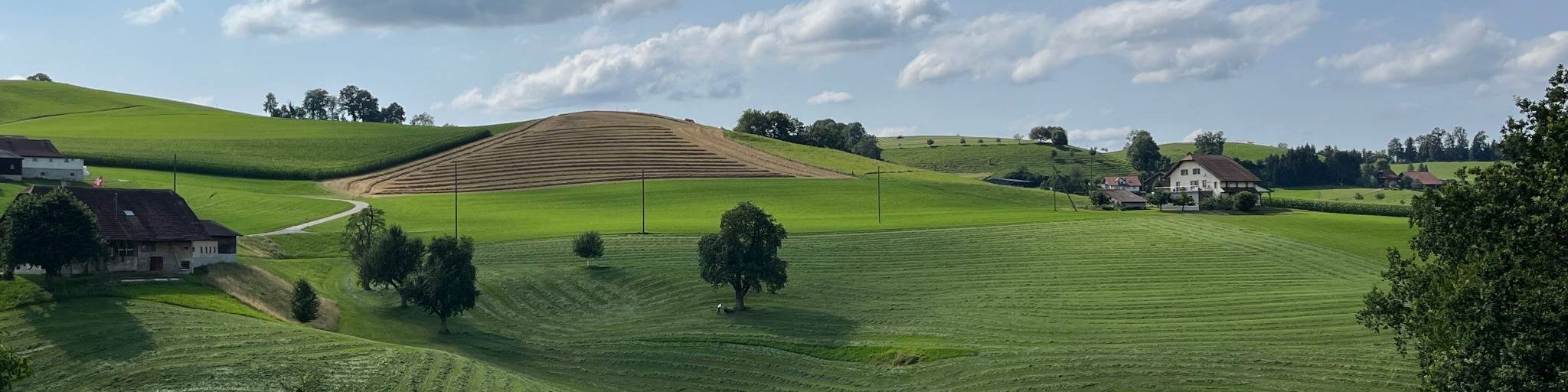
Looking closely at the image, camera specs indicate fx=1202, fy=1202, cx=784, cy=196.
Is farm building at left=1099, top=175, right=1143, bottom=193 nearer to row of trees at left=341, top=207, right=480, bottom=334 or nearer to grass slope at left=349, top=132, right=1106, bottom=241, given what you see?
grass slope at left=349, top=132, right=1106, bottom=241

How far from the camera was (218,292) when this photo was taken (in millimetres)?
62219

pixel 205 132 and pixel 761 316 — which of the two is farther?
pixel 205 132

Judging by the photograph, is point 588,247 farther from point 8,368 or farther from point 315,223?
point 8,368

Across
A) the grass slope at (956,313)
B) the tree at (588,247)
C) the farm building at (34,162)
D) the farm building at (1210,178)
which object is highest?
the farm building at (34,162)

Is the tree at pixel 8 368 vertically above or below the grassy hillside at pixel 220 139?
below

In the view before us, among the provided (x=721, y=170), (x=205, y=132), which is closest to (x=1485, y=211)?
(x=721, y=170)

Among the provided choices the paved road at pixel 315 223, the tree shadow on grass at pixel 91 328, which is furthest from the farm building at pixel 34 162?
the tree shadow on grass at pixel 91 328

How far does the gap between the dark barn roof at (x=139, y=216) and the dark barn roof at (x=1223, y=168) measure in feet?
293

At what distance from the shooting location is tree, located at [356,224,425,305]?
7175 cm

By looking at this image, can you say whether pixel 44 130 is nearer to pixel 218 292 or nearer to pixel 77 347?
pixel 218 292

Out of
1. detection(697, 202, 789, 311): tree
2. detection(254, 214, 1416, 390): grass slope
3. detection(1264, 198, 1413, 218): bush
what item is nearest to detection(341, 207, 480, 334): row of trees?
detection(254, 214, 1416, 390): grass slope

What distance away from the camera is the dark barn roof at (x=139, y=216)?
64.8m

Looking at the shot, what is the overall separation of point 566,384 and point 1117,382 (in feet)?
77.2

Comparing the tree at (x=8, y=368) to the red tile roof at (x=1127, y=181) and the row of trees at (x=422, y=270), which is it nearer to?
the row of trees at (x=422, y=270)
